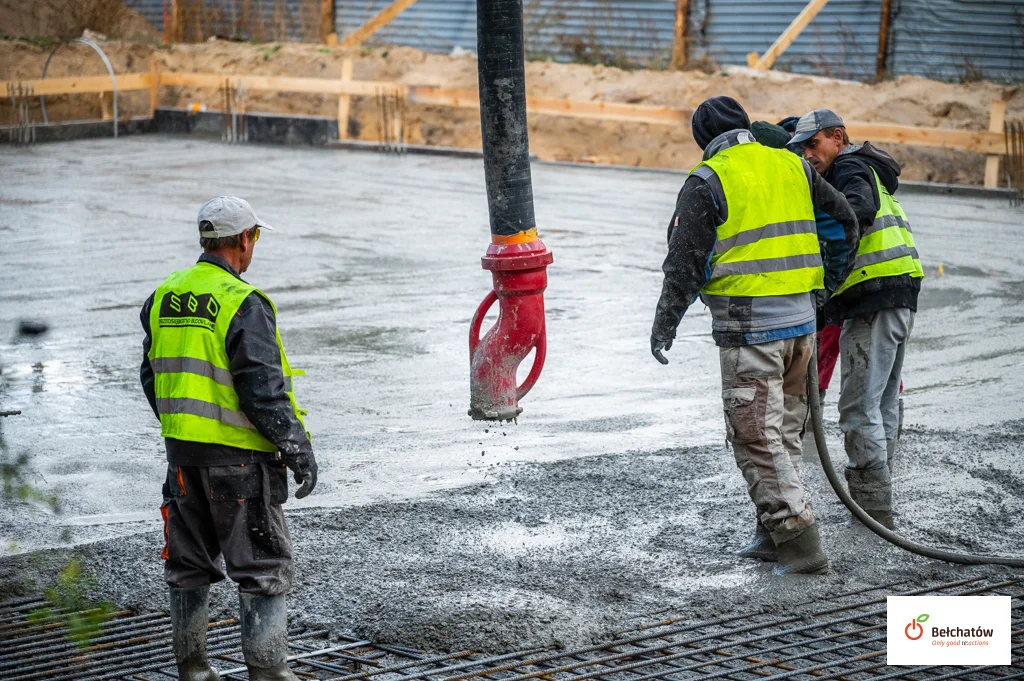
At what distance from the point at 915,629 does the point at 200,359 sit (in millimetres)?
2750

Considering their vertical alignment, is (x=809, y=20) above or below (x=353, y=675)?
above

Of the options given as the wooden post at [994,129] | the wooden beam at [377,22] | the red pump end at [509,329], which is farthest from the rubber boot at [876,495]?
the wooden beam at [377,22]

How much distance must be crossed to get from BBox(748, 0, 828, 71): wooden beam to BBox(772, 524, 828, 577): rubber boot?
17664 mm

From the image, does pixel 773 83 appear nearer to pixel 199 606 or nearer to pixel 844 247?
pixel 844 247

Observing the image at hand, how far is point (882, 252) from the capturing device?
562 cm

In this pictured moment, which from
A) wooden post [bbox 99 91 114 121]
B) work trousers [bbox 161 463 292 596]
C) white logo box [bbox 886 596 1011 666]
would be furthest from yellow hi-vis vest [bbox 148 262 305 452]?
wooden post [bbox 99 91 114 121]

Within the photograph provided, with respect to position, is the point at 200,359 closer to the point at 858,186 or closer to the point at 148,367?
the point at 148,367

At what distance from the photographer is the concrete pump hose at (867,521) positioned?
520cm

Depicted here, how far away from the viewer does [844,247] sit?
207 inches

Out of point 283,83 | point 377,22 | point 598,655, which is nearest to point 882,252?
point 598,655

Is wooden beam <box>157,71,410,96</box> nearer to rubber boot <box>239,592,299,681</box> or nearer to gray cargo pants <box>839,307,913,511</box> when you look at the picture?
gray cargo pants <box>839,307,913,511</box>

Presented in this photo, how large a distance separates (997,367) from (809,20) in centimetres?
1443

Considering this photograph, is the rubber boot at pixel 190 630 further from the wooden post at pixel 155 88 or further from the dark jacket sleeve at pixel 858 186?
the wooden post at pixel 155 88

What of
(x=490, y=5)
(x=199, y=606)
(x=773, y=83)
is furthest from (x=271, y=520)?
(x=773, y=83)
